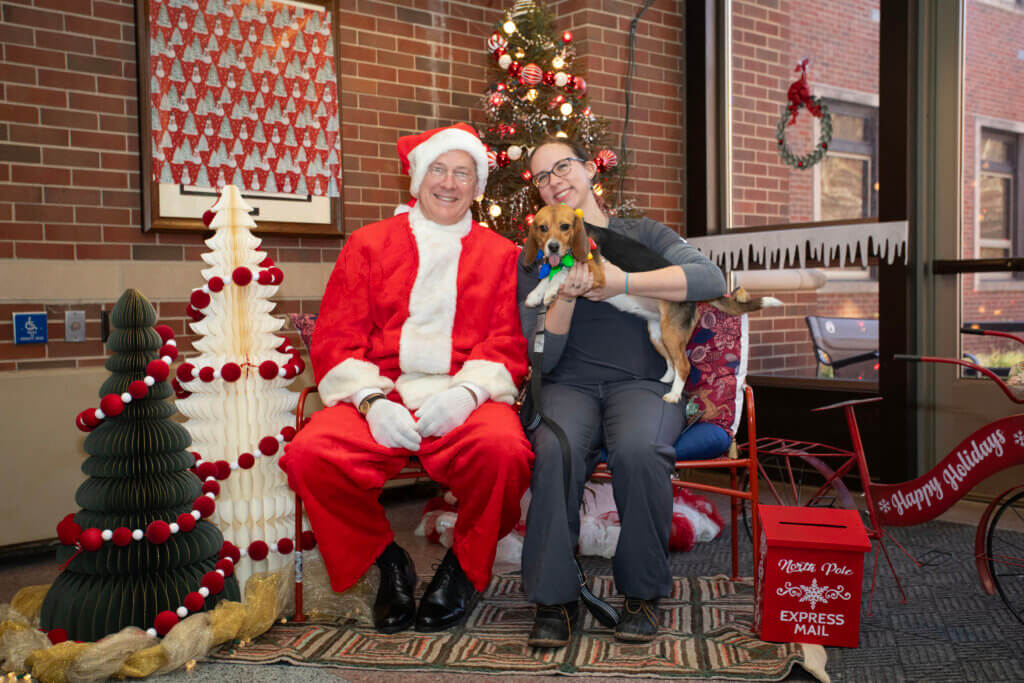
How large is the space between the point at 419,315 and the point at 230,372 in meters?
0.57

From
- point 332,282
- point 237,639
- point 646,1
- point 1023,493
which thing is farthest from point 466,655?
point 646,1

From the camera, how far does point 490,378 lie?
7.73 ft

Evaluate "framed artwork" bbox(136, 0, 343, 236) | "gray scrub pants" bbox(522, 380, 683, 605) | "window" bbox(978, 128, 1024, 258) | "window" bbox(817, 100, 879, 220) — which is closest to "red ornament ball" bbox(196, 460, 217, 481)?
"gray scrub pants" bbox(522, 380, 683, 605)

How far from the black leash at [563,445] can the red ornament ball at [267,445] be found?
0.77 m

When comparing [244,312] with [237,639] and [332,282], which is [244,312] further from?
[237,639]

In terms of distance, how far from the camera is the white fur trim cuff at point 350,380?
92.2 inches

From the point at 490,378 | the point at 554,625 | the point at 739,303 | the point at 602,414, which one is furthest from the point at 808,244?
the point at 554,625

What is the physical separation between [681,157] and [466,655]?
3.18 metres

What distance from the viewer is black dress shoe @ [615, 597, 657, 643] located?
216 centimetres

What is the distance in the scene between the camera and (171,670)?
2035mm

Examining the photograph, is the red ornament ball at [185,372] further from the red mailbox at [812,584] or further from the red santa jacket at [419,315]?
the red mailbox at [812,584]

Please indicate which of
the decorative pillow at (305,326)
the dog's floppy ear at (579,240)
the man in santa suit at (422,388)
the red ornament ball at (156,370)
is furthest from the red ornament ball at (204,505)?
the dog's floppy ear at (579,240)

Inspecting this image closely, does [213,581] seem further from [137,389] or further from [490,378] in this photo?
[490,378]

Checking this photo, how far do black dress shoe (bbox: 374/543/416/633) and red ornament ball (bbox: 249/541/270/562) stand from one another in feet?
1.09
